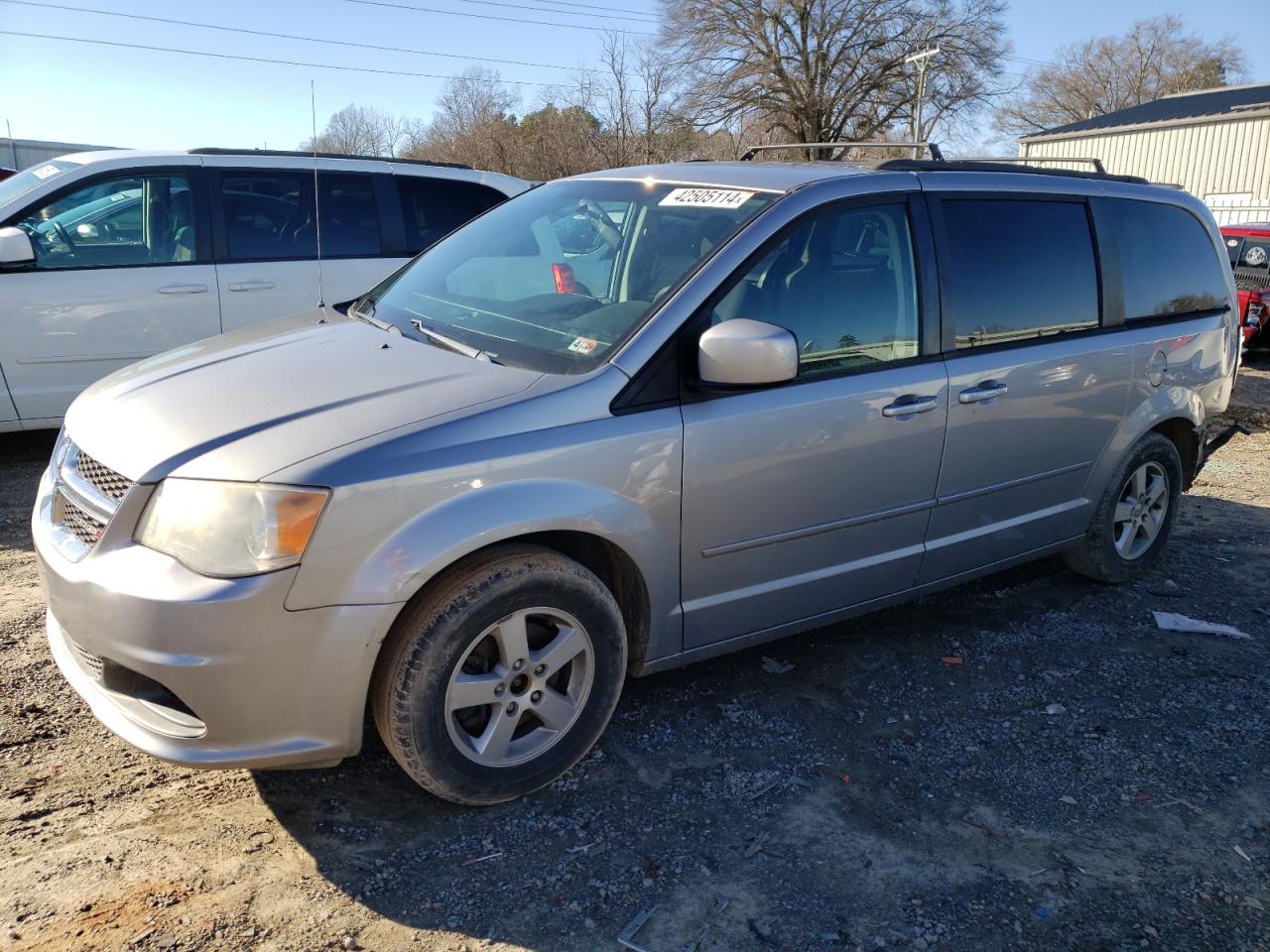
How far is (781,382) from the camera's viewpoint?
10.5 feet

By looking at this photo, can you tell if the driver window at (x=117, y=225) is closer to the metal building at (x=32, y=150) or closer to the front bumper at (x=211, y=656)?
the front bumper at (x=211, y=656)

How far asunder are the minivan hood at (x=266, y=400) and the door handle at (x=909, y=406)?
1.30 m

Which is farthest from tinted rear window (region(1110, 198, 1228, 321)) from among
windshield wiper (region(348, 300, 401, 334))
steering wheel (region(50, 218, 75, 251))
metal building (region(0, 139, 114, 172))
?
metal building (region(0, 139, 114, 172))

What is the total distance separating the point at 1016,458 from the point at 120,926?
135 inches

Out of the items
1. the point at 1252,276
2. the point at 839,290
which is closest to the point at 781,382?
the point at 839,290

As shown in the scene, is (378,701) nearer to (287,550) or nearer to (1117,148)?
(287,550)

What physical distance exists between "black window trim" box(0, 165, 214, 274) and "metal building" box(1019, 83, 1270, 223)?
2833 centimetres

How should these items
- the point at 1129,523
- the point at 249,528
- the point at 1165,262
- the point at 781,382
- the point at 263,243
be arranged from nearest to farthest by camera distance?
the point at 249,528 → the point at 781,382 → the point at 1165,262 → the point at 1129,523 → the point at 263,243

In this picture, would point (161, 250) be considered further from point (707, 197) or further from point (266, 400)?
point (707, 197)

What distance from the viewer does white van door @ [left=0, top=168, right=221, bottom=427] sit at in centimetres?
600

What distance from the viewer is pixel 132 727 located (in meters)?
2.62

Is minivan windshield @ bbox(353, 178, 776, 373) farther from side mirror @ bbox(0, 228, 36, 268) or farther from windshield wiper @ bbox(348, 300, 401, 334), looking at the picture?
side mirror @ bbox(0, 228, 36, 268)

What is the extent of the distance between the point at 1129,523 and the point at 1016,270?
1584mm

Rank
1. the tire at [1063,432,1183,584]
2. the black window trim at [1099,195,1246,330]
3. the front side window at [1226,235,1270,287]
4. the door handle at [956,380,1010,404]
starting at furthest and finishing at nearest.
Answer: the front side window at [1226,235,1270,287] < the tire at [1063,432,1183,584] < the black window trim at [1099,195,1246,330] < the door handle at [956,380,1010,404]
